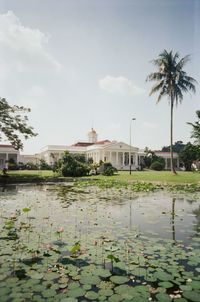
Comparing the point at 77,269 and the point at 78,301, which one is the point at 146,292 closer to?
the point at 78,301

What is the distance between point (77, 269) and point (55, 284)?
0.66 meters

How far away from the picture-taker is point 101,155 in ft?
256

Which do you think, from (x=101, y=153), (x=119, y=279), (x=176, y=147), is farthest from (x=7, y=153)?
(x=119, y=279)

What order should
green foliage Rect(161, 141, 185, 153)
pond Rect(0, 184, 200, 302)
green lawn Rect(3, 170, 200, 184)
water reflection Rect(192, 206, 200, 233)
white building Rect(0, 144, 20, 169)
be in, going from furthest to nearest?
green foliage Rect(161, 141, 185, 153) → white building Rect(0, 144, 20, 169) → green lawn Rect(3, 170, 200, 184) → water reflection Rect(192, 206, 200, 233) → pond Rect(0, 184, 200, 302)

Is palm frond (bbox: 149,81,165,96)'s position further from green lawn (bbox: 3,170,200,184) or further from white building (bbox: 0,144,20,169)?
white building (bbox: 0,144,20,169)

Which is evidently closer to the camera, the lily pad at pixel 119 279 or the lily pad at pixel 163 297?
the lily pad at pixel 163 297

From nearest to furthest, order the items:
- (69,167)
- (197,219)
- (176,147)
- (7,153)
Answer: (197,219) < (69,167) < (7,153) < (176,147)

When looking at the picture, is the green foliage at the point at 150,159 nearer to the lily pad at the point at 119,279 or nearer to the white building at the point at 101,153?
the white building at the point at 101,153

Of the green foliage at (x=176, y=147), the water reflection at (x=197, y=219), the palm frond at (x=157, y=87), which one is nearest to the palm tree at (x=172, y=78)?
the palm frond at (x=157, y=87)

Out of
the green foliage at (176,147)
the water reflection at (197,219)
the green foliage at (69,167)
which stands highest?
the green foliage at (176,147)

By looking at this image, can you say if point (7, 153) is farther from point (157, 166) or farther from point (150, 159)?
point (157, 166)

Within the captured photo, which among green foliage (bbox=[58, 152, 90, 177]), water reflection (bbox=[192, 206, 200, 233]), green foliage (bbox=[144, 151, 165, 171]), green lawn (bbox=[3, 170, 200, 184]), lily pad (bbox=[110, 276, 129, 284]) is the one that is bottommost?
water reflection (bbox=[192, 206, 200, 233])

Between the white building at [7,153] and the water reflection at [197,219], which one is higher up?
the white building at [7,153]

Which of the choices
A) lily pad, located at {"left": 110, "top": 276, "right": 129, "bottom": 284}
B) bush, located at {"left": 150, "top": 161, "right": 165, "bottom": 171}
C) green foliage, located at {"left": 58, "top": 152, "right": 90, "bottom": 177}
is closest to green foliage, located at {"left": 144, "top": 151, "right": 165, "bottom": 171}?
bush, located at {"left": 150, "top": 161, "right": 165, "bottom": 171}
